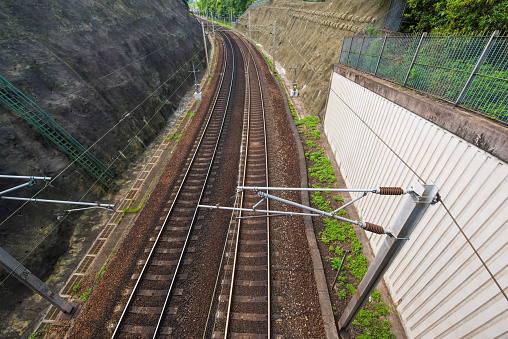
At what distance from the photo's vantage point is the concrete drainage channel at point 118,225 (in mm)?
8391

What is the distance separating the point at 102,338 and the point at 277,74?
109ft

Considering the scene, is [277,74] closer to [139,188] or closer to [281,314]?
[139,188]

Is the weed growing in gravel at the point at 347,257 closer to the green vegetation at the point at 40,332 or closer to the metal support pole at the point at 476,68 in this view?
the metal support pole at the point at 476,68

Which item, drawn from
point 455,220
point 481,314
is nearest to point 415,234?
point 455,220

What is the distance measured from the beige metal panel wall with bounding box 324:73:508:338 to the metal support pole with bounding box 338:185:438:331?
1719 mm

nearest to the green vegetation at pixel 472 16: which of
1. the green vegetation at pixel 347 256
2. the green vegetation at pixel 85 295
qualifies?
the green vegetation at pixel 347 256

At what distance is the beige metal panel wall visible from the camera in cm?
437

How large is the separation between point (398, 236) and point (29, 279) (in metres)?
10.2

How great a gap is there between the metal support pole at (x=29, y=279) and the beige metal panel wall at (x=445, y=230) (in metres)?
11.2

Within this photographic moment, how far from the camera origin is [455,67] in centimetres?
699

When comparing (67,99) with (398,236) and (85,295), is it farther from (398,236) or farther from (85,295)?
(398,236)

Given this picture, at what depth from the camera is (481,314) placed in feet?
14.8

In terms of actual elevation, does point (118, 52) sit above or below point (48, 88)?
above

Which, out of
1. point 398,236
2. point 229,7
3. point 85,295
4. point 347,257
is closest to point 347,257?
point 347,257
